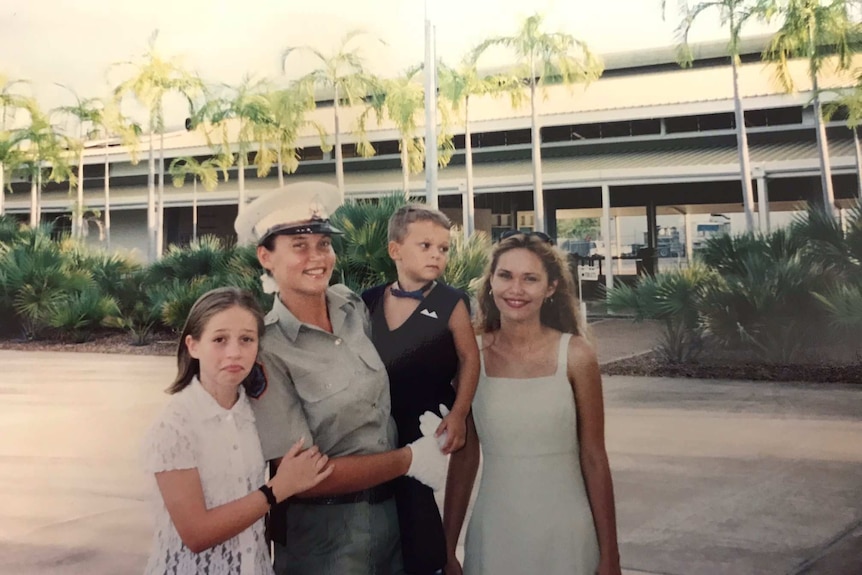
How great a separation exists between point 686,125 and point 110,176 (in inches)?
94.4

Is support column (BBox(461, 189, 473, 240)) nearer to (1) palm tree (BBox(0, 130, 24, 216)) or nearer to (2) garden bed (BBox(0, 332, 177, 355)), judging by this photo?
(2) garden bed (BBox(0, 332, 177, 355))

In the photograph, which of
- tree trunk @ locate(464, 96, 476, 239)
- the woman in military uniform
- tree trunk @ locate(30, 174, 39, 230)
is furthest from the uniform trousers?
tree trunk @ locate(30, 174, 39, 230)

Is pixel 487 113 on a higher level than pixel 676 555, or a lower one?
higher

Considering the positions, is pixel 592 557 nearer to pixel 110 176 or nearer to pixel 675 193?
pixel 675 193

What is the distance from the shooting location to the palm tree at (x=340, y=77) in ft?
8.83

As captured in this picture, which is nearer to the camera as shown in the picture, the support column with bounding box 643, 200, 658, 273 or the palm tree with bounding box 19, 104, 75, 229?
the support column with bounding box 643, 200, 658, 273

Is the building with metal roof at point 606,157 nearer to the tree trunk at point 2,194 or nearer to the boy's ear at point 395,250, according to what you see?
the tree trunk at point 2,194

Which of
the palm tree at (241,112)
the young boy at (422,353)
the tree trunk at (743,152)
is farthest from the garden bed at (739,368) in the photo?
the palm tree at (241,112)

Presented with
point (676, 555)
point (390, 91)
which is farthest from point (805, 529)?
point (390, 91)

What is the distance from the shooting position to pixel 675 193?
2.75m

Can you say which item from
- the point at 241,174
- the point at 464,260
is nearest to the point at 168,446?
the point at 464,260

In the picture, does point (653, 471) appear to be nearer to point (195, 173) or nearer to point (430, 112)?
point (430, 112)

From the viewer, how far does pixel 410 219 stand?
1659 mm

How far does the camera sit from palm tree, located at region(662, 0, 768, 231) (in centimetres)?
251
